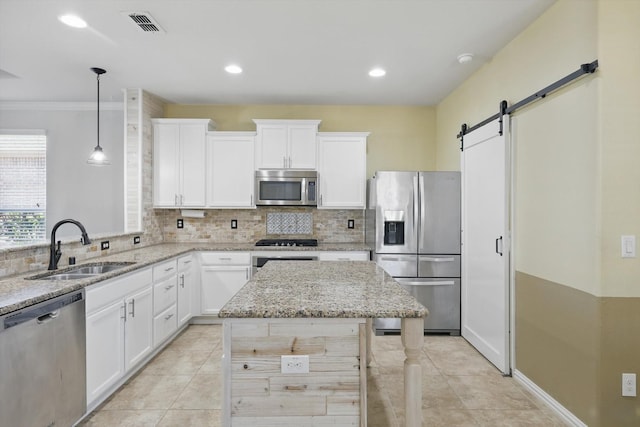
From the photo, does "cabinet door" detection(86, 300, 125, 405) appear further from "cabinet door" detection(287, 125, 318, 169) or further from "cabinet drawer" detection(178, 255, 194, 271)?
"cabinet door" detection(287, 125, 318, 169)

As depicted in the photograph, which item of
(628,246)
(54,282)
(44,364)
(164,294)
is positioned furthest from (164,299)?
(628,246)

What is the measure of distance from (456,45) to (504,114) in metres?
0.70

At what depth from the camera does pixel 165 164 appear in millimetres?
4164

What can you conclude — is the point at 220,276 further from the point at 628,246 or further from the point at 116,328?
the point at 628,246

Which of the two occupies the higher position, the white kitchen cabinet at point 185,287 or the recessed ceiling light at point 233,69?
the recessed ceiling light at point 233,69

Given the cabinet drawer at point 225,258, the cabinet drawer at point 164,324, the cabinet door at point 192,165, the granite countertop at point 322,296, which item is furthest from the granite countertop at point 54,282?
the granite countertop at point 322,296

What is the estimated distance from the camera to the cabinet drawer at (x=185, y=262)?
357 centimetres

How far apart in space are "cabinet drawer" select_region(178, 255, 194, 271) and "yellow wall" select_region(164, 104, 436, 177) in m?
1.80

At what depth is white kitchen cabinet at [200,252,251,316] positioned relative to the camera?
3939 mm

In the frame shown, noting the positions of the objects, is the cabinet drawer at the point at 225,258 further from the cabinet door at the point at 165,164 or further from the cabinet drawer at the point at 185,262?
the cabinet door at the point at 165,164

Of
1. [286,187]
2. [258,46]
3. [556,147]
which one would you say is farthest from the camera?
[286,187]

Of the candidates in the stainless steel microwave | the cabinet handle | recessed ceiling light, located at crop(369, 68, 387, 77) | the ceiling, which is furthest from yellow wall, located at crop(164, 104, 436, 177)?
the cabinet handle

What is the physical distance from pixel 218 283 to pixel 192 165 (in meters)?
1.48

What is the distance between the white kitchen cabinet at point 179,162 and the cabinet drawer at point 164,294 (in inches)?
45.4
